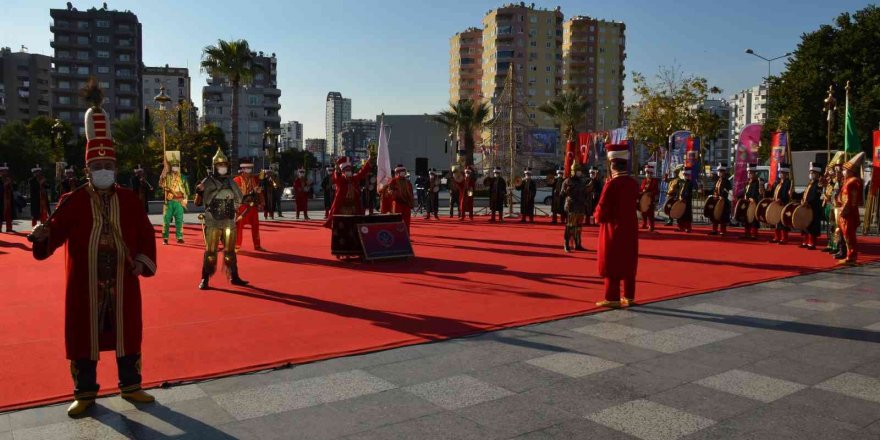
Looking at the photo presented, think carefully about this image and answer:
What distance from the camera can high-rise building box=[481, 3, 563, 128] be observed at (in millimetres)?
97438

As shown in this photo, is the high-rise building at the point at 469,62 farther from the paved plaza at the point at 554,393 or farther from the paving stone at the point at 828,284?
the paved plaza at the point at 554,393

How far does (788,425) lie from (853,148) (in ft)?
44.5

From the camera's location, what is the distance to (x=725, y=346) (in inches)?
249

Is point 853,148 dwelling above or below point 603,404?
above

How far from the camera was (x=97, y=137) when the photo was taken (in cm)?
502

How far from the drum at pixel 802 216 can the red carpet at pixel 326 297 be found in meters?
0.64

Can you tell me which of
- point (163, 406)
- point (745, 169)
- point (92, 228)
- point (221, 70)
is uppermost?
point (221, 70)

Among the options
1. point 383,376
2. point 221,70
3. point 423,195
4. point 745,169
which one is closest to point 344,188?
point 383,376

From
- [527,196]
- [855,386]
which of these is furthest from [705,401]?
[527,196]

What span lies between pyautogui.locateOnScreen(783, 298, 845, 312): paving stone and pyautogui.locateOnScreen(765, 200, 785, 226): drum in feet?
22.0

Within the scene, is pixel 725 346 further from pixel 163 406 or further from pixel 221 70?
pixel 221 70

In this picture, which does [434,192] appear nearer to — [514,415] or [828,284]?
[828,284]

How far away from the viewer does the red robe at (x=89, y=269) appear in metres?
4.64

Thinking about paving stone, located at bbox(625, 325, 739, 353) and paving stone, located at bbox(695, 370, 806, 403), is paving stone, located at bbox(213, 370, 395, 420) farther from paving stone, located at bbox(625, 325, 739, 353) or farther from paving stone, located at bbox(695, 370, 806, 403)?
paving stone, located at bbox(625, 325, 739, 353)
